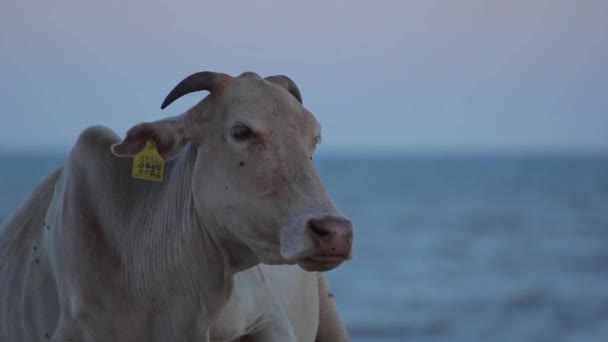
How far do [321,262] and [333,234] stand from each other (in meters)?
0.14

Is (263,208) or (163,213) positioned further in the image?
(163,213)

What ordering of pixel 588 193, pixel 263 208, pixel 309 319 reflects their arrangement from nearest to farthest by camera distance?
pixel 263 208 < pixel 309 319 < pixel 588 193

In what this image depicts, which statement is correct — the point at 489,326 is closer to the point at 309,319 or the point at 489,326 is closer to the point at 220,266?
the point at 309,319

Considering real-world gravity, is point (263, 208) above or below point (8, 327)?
above

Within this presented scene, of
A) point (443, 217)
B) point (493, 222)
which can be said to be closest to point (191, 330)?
point (493, 222)

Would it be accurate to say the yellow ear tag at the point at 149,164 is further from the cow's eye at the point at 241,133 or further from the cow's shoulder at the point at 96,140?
the cow's eye at the point at 241,133

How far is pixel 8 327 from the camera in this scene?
6133 mm

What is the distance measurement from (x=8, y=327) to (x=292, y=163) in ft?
5.84

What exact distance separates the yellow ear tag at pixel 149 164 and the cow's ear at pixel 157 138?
20 mm

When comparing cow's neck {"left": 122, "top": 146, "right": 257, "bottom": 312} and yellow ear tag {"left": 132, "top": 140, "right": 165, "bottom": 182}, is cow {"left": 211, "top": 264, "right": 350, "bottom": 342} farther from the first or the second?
yellow ear tag {"left": 132, "top": 140, "right": 165, "bottom": 182}

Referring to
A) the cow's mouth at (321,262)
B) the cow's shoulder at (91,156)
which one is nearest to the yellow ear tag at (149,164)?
the cow's shoulder at (91,156)

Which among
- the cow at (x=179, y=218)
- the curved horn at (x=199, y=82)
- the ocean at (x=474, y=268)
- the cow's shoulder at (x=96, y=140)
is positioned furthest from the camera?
the ocean at (x=474, y=268)

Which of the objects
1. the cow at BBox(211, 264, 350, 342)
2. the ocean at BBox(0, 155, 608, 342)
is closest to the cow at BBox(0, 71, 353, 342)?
Result: the cow at BBox(211, 264, 350, 342)

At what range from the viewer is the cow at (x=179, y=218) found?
5.16 metres
